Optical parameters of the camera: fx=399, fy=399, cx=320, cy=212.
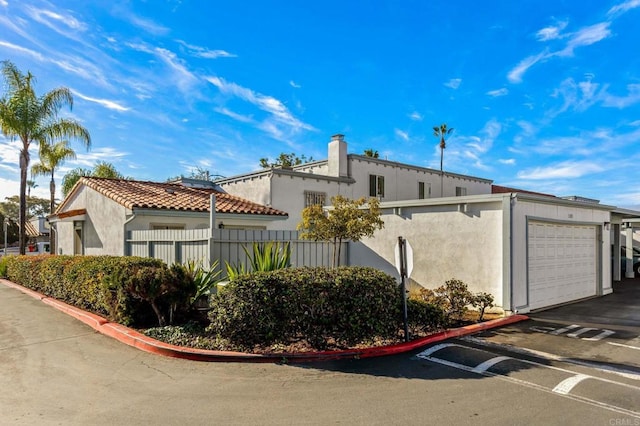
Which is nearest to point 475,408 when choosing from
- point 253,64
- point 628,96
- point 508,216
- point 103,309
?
point 508,216

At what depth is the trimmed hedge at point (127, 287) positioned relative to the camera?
7.64 m

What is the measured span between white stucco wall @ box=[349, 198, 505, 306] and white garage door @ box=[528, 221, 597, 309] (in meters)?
1.24

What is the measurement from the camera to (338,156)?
20281mm

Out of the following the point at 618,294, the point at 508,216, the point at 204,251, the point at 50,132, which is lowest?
the point at 618,294

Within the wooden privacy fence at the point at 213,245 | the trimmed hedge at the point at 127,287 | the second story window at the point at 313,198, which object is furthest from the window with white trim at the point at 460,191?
the trimmed hedge at the point at 127,287

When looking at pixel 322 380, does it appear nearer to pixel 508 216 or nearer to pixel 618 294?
pixel 508 216

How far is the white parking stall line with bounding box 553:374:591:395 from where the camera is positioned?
213 inches

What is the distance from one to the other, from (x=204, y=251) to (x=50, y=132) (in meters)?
16.0

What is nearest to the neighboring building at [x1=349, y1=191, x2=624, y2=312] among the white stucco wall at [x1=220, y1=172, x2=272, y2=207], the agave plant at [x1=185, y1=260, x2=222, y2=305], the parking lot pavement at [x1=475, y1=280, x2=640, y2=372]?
the parking lot pavement at [x1=475, y1=280, x2=640, y2=372]

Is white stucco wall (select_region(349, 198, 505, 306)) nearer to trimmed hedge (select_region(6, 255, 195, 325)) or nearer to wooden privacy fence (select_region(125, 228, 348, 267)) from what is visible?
wooden privacy fence (select_region(125, 228, 348, 267))

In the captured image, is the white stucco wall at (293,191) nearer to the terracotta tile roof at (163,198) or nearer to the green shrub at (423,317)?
the terracotta tile roof at (163,198)

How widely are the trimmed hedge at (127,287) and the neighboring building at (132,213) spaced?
269cm

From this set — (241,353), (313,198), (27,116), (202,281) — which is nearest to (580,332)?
(241,353)

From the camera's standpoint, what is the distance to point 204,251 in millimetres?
9789
